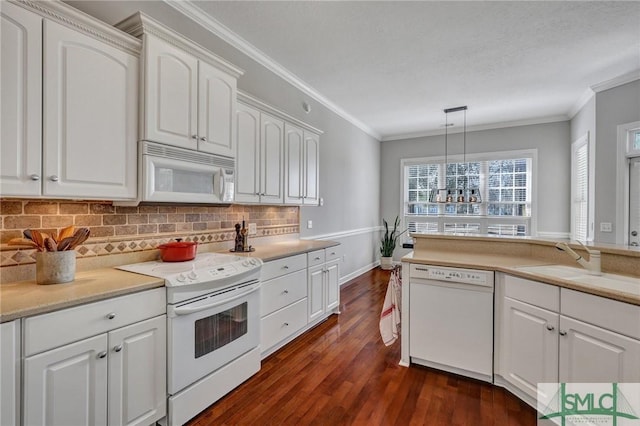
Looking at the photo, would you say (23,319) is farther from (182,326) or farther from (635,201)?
(635,201)

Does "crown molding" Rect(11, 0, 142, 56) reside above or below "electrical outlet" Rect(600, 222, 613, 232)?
above

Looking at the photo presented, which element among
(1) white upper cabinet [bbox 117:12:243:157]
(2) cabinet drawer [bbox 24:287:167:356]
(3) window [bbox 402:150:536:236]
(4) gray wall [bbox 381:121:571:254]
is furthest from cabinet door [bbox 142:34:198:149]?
(4) gray wall [bbox 381:121:571:254]

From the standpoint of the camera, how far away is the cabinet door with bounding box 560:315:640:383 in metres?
1.52

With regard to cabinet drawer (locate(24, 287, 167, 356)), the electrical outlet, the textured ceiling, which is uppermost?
the textured ceiling

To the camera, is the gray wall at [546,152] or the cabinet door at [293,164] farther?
the gray wall at [546,152]

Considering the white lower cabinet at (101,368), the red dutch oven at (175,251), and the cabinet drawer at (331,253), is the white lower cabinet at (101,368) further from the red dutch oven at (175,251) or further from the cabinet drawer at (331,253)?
the cabinet drawer at (331,253)

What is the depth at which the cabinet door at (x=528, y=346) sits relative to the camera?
1867 millimetres

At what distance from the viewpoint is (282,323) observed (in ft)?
9.16

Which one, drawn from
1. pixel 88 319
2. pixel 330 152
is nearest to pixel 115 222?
pixel 88 319

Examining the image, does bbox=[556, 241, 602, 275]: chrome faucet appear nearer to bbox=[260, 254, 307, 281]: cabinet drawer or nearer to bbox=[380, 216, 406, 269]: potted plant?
bbox=[260, 254, 307, 281]: cabinet drawer

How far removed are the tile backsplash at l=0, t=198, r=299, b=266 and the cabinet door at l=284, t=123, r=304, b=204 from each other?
48cm

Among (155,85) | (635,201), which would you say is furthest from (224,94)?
(635,201)

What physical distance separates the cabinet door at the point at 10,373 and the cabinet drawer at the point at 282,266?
58.7 inches

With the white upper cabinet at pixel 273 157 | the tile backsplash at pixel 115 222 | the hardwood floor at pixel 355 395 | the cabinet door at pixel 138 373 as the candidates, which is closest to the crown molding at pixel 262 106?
the white upper cabinet at pixel 273 157
